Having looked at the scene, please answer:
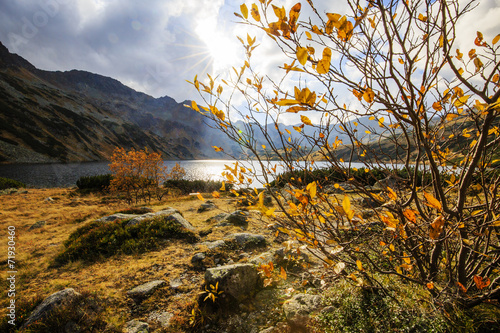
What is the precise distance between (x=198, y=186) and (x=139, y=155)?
8535 millimetres

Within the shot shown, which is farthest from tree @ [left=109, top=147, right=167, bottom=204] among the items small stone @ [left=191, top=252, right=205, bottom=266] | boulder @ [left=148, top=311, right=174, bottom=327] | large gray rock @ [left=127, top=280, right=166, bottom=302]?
boulder @ [left=148, top=311, right=174, bottom=327]

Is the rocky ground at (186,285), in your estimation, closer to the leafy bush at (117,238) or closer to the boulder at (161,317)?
the boulder at (161,317)

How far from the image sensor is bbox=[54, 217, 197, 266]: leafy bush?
5328mm

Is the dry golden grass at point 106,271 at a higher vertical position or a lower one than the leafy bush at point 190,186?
lower

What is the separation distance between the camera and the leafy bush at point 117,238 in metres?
5.33

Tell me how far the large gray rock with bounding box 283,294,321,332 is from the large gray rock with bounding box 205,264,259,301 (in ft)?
3.21

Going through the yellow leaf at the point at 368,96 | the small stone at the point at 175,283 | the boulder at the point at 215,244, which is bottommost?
the small stone at the point at 175,283

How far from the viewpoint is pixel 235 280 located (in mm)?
3793

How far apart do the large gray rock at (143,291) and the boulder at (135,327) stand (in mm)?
565

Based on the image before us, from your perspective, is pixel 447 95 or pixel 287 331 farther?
pixel 287 331

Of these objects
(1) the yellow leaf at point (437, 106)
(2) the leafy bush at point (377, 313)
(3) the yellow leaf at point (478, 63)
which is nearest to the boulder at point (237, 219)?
(2) the leafy bush at point (377, 313)

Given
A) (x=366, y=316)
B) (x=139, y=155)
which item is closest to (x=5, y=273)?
(x=366, y=316)

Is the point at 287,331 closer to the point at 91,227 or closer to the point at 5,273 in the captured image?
the point at 5,273

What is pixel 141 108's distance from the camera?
19575cm
